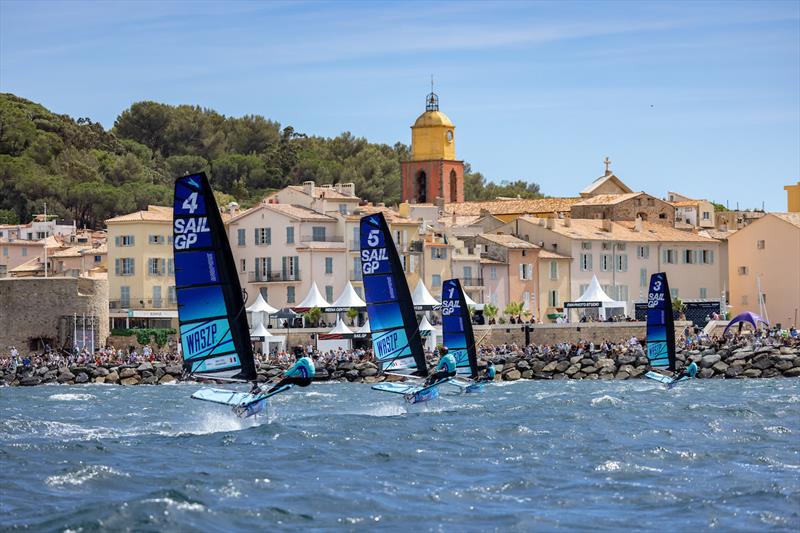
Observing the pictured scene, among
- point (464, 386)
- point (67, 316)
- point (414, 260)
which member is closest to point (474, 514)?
point (464, 386)

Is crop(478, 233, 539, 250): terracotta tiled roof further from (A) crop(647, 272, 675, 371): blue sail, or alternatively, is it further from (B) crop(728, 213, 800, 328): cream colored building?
(A) crop(647, 272, 675, 371): blue sail

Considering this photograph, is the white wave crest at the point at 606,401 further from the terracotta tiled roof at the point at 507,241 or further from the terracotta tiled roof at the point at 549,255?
the terracotta tiled roof at the point at 549,255

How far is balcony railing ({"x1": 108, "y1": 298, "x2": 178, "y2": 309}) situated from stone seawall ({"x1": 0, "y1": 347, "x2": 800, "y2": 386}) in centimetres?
1141

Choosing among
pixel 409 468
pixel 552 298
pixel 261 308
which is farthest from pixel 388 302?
pixel 552 298

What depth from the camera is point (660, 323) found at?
52.5m

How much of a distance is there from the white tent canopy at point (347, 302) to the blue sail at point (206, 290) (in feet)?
129

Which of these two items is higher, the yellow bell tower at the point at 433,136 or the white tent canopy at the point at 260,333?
the yellow bell tower at the point at 433,136

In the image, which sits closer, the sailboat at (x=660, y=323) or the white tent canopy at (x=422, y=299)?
the sailboat at (x=660, y=323)

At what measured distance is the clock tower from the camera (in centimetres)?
10994

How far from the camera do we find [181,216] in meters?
29.0

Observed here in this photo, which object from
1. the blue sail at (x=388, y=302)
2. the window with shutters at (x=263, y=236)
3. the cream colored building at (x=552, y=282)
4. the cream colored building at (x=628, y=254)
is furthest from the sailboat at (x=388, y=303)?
the cream colored building at (x=628, y=254)

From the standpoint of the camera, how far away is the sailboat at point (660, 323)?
172 ft

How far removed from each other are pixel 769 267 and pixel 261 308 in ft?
93.1

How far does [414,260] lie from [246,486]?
177ft
